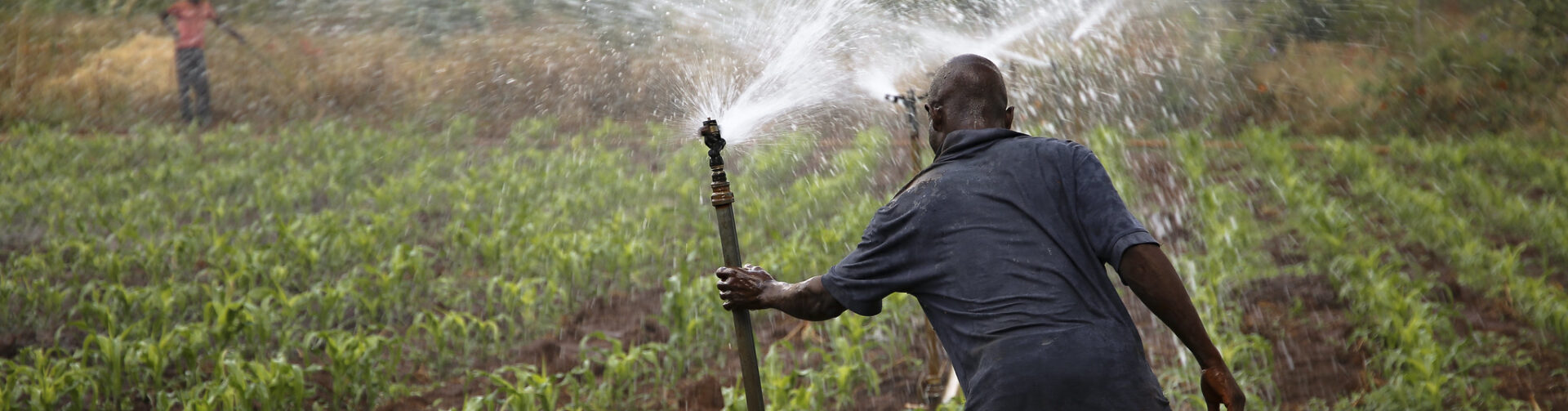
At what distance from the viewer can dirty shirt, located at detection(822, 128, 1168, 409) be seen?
7.19 feet

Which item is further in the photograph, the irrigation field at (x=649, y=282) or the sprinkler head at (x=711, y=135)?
the irrigation field at (x=649, y=282)

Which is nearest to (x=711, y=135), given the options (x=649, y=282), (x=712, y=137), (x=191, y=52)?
(x=712, y=137)

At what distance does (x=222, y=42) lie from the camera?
2184 cm

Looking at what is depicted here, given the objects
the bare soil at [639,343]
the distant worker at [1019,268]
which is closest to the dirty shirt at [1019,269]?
the distant worker at [1019,268]

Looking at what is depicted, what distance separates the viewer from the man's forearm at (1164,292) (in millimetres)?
2189

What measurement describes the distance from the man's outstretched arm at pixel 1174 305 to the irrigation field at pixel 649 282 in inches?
74.4

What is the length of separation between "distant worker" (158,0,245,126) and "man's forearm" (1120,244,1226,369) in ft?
55.0

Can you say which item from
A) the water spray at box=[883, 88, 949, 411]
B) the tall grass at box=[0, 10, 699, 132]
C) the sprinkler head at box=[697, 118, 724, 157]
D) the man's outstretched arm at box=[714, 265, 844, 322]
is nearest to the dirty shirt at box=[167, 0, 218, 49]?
the tall grass at box=[0, 10, 699, 132]

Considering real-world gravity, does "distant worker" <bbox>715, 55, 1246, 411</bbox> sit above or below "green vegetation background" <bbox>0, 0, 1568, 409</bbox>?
above

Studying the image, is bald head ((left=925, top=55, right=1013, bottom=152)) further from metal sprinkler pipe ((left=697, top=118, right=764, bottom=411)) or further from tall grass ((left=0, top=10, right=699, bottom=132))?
tall grass ((left=0, top=10, right=699, bottom=132))

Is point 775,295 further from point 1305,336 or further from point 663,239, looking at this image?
point 663,239

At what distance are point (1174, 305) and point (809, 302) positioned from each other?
74 cm

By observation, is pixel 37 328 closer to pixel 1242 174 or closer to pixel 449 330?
pixel 449 330

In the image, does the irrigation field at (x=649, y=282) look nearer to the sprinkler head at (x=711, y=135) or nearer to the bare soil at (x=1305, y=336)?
the bare soil at (x=1305, y=336)
